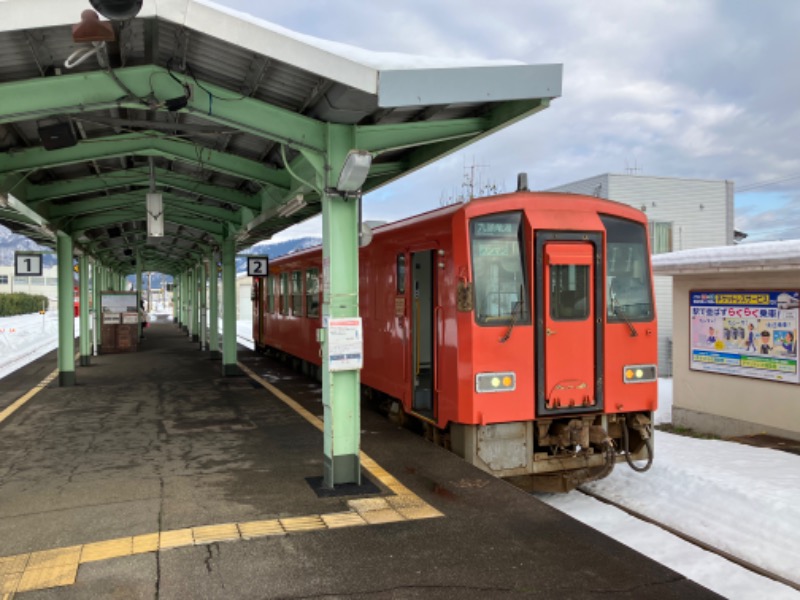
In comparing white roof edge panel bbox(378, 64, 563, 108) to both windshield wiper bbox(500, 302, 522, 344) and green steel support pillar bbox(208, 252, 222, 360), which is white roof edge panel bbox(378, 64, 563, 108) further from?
green steel support pillar bbox(208, 252, 222, 360)

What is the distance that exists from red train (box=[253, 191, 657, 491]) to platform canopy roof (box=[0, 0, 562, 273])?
3.29 feet

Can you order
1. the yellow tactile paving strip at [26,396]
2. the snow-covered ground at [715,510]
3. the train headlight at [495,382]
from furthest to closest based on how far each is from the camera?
the yellow tactile paving strip at [26,396] → the train headlight at [495,382] → the snow-covered ground at [715,510]

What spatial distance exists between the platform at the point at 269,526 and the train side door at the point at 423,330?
44 cm

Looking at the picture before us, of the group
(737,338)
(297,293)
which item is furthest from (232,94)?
(297,293)

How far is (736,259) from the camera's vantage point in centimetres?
865

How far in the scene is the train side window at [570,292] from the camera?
604cm

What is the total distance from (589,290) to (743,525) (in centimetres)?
245

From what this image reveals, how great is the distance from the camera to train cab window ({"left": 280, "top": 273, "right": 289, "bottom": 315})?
14477mm

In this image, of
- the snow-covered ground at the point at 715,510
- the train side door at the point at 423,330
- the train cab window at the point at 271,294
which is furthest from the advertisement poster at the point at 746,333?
the train cab window at the point at 271,294

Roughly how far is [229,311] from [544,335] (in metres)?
8.92

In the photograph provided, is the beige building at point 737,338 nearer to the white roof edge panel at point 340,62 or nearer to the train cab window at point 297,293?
the white roof edge panel at point 340,62

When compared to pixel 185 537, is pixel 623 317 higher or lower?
higher

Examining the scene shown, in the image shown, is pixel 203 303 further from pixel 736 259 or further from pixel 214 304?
pixel 736 259

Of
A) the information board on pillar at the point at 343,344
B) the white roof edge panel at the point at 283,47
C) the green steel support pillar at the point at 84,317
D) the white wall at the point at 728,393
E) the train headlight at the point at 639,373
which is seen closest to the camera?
the white roof edge panel at the point at 283,47
